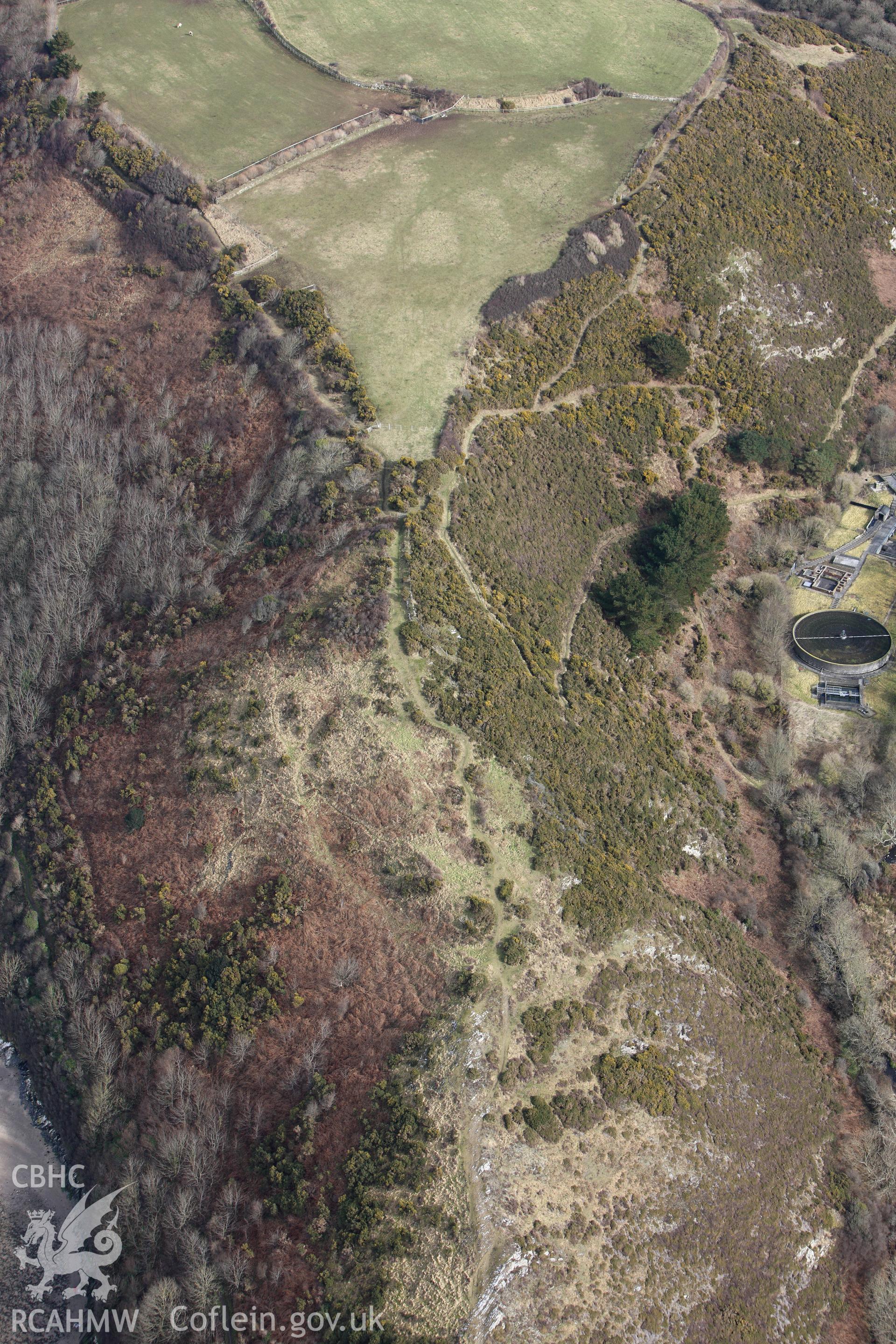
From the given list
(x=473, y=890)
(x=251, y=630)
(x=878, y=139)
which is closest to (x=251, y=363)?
(x=251, y=630)

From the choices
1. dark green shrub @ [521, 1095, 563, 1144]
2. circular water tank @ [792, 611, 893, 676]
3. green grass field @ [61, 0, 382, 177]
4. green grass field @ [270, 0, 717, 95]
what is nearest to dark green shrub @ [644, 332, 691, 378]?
circular water tank @ [792, 611, 893, 676]

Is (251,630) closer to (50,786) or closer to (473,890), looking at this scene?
(50,786)

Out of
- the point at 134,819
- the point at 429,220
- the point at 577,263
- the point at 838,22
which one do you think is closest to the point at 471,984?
the point at 134,819

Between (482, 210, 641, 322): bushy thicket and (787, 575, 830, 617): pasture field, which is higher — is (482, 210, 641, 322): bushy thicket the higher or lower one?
the higher one

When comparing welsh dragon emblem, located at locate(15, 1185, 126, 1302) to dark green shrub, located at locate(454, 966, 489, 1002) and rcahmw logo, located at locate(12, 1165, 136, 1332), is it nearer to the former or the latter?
rcahmw logo, located at locate(12, 1165, 136, 1332)

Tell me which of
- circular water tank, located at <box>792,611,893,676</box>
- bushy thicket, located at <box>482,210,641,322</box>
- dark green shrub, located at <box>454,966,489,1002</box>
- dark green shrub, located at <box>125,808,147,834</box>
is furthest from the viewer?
bushy thicket, located at <box>482,210,641,322</box>

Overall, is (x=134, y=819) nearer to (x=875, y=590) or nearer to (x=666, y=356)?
(x=666, y=356)
